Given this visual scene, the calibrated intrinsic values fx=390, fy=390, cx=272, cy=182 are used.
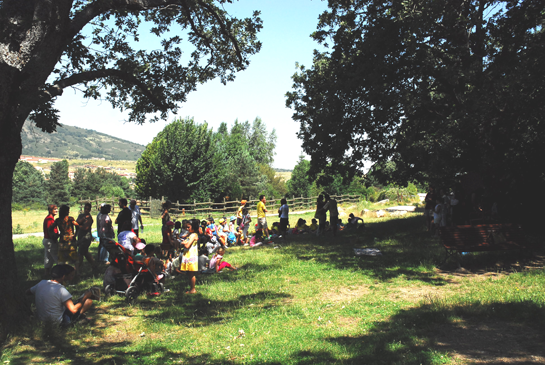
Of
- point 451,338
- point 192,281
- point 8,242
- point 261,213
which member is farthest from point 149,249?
point 261,213

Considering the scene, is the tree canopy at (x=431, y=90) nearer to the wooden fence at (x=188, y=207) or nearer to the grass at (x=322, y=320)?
the grass at (x=322, y=320)

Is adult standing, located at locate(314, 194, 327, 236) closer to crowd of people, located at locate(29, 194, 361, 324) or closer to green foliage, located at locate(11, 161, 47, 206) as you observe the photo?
crowd of people, located at locate(29, 194, 361, 324)

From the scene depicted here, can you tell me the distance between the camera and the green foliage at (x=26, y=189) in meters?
66.4

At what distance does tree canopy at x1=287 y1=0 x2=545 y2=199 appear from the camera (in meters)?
10.3

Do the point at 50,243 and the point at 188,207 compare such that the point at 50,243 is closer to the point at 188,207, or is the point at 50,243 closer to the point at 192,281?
the point at 192,281

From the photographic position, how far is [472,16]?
39.1 ft

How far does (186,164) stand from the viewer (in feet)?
135

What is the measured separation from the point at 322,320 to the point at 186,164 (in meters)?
36.8

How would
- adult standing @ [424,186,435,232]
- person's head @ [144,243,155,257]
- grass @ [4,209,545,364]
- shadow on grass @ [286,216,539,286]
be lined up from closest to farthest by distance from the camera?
grass @ [4,209,545,364], person's head @ [144,243,155,257], shadow on grass @ [286,216,539,286], adult standing @ [424,186,435,232]

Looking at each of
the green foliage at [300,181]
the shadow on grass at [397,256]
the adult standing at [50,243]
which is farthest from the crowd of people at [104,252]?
the green foliage at [300,181]

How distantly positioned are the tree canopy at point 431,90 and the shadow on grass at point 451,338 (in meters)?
5.96

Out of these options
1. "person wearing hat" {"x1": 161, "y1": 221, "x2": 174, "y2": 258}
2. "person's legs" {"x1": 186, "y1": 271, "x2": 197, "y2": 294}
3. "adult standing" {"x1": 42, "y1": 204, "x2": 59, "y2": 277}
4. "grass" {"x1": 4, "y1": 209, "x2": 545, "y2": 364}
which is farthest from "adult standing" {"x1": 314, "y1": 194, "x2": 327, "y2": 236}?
"adult standing" {"x1": 42, "y1": 204, "x2": 59, "y2": 277}

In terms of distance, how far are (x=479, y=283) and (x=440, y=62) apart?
886 centimetres

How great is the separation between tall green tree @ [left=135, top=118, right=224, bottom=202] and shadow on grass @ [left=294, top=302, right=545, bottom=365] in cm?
3690
